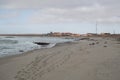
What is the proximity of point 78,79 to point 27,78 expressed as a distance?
1958 millimetres

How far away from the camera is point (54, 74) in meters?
8.41

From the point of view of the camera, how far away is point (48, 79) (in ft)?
24.9

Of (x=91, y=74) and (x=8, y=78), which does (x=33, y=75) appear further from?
(x=91, y=74)

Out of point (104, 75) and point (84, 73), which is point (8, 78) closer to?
point (84, 73)

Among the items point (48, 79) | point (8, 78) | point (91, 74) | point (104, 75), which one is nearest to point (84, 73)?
point (91, 74)

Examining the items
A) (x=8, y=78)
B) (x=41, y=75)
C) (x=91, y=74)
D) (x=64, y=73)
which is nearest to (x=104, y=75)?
(x=91, y=74)

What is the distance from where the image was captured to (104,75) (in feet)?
25.7

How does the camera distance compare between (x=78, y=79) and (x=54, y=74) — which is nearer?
(x=78, y=79)

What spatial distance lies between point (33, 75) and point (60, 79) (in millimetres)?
1314

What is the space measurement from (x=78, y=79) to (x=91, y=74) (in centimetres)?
96

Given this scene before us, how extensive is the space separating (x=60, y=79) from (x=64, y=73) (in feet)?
3.51

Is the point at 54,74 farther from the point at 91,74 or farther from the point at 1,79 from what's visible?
the point at 1,79

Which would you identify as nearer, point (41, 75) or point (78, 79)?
point (78, 79)

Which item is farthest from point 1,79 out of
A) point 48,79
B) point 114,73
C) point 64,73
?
point 114,73
